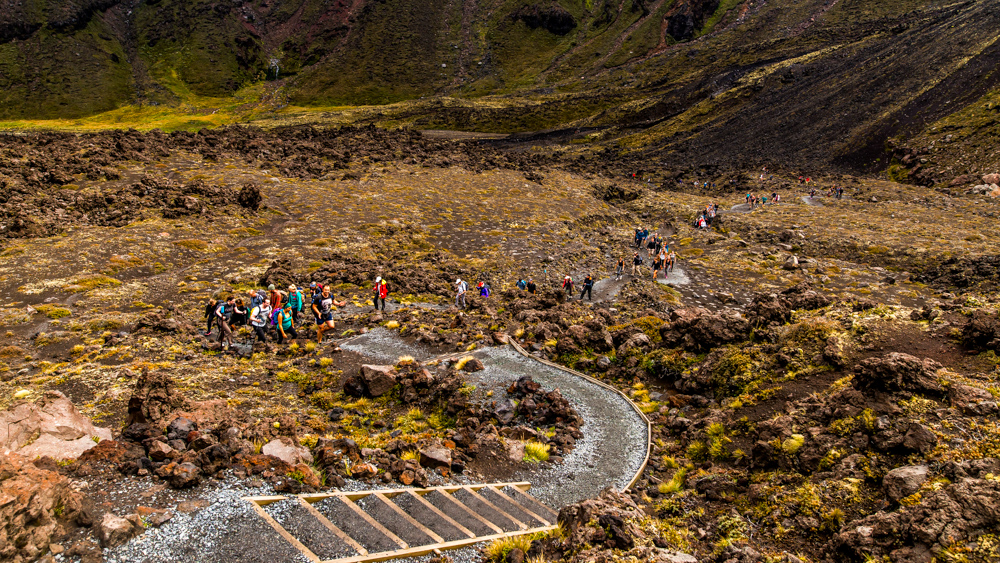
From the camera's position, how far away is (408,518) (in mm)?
10211

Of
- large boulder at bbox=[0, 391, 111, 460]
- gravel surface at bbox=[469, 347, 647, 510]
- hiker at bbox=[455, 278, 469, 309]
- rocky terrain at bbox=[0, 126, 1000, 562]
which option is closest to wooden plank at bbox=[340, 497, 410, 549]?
rocky terrain at bbox=[0, 126, 1000, 562]

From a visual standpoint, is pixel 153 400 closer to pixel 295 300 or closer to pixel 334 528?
pixel 334 528

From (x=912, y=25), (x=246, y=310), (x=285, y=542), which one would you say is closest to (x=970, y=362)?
(x=285, y=542)

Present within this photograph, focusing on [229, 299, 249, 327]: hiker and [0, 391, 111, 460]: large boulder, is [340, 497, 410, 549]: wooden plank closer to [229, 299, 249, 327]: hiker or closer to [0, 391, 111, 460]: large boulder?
[0, 391, 111, 460]: large boulder

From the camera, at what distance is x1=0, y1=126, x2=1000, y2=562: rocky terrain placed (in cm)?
932

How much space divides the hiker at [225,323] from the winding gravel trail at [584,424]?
16.8ft

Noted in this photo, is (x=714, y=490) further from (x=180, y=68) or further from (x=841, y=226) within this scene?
(x=180, y=68)

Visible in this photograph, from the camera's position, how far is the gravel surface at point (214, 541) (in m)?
7.96

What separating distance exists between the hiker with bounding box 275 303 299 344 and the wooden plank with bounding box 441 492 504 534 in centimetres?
1444

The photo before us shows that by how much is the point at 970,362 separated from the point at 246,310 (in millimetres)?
27894

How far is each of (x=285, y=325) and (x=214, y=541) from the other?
15028 millimetres

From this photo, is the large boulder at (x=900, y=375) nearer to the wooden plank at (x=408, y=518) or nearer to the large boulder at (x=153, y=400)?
the wooden plank at (x=408, y=518)

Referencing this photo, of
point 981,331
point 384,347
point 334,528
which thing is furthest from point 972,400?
point 384,347

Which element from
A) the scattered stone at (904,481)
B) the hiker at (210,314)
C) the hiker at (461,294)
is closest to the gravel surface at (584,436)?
the scattered stone at (904,481)
